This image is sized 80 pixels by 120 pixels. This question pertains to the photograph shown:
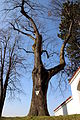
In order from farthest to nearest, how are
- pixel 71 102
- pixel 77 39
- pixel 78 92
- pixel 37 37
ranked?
pixel 77 39 < pixel 71 102 < pixel 78 92 < pixel 37 37

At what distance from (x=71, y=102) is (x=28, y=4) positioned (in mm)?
7999

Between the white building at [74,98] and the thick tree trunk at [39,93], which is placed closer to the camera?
the thick tree trunk at [39,93]

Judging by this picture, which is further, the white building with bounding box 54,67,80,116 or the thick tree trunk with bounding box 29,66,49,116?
the white building with bounding box 54,67,80,116

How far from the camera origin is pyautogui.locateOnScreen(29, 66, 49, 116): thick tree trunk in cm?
702

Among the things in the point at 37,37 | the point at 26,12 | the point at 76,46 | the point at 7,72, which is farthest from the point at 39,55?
the point at 76,46

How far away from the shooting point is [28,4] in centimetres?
1099

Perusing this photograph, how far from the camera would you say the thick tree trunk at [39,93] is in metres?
7.02

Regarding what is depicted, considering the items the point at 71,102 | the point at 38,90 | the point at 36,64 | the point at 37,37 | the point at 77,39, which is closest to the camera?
the point at 38,90

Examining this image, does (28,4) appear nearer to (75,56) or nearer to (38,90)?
(38,90)

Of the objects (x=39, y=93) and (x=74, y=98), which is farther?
(x=74, y=98)

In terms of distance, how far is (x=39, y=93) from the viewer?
292 inches

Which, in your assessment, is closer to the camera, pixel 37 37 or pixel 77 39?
pixel 37 37

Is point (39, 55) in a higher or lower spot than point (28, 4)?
lower

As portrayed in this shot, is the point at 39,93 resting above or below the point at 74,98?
above
